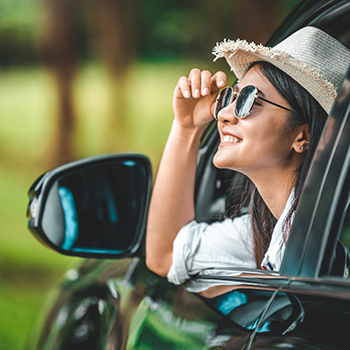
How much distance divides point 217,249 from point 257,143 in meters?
0.35

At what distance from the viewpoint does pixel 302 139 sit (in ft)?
4.62

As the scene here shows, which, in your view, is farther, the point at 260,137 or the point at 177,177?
the point at 177,177

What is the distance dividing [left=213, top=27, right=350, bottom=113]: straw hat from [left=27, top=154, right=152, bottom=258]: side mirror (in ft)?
1.97

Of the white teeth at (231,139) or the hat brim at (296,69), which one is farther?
the white teeth at (231,139)

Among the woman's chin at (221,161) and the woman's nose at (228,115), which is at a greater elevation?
the woman's nose at (228,115)

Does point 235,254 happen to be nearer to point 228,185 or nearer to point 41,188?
point 228,185

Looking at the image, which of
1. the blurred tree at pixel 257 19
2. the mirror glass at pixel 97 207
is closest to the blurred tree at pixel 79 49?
the blurred tree at pixel 257 19

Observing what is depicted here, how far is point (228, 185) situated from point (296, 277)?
872 millimetres

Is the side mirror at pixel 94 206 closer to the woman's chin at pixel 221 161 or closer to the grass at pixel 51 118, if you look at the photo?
the woman's chin at pixel 221 161

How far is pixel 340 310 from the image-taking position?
0.76 m

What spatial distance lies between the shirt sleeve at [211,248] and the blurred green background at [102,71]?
22.1ft

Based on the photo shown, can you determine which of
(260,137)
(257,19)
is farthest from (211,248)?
(257,19)

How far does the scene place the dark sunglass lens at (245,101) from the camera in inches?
54.3

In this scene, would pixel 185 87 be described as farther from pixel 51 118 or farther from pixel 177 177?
pixel 51 118
